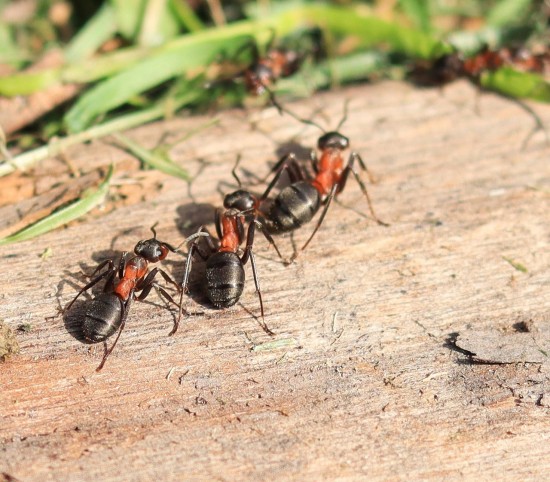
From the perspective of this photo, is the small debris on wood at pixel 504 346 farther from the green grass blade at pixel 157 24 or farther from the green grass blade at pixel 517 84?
the green grass blade at pixel 157 24

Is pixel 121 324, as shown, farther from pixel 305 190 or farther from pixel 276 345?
pixel 305 190

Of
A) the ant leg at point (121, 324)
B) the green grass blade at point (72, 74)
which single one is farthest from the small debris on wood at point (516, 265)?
the green grass blade at point (72, 74)

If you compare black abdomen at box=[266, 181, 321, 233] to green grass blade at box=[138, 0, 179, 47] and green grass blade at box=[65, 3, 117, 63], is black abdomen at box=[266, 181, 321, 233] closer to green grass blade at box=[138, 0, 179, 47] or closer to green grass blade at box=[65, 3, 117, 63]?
green grass blade at box=[138, 0, 179, 47]

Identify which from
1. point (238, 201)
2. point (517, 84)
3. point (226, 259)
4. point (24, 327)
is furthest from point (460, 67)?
point (24, 327)

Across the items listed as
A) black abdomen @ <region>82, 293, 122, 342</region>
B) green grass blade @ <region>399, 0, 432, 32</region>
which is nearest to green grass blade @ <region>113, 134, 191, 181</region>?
black abdomen @ <region>82, 293, 122, 342</region>

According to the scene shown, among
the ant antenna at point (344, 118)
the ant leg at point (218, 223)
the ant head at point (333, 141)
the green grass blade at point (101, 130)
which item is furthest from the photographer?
the ant antenna at point (344, 118)

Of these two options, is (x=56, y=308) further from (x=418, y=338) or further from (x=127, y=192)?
(x=418, y=338)
